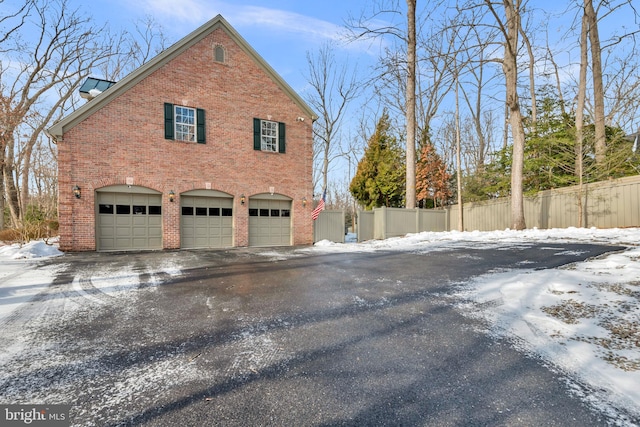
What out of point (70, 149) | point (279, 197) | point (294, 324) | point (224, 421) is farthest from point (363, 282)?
point (70, 149)

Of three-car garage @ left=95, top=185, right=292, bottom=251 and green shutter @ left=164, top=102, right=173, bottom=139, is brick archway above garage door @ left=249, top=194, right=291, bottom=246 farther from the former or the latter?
green shutter @ left=164, top=102, right=173, bottom=139

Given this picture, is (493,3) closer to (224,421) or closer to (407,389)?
(407,389)

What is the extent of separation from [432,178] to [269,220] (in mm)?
11701

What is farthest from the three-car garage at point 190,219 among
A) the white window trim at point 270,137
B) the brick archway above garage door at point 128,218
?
the white window trim at point 270,137

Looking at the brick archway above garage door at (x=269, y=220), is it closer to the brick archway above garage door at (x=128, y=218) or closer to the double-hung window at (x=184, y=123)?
the double-hung window at (x=184, y=123)

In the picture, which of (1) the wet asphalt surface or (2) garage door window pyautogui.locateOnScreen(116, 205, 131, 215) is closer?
(1) the wet asphalt surface

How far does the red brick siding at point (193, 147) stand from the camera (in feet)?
34.1

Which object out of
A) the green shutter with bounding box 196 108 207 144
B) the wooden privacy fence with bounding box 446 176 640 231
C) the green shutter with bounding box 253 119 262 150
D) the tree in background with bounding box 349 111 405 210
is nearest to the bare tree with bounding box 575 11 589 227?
the wooden privacy fence with bounding box 446 176 640 231

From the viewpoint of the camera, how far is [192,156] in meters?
11.9

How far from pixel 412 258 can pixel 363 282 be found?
9.63 ft

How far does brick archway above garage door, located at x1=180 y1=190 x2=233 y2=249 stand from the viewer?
11859mm

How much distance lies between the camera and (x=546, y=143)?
44.0ft

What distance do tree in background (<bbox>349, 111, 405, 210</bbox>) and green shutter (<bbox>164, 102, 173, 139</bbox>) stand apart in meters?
12.9
